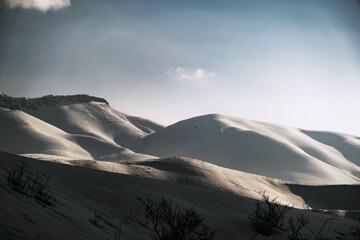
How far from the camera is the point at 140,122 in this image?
72.5 meters

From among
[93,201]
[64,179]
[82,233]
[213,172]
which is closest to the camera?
[82,233]

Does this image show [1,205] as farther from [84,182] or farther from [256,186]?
[256,186]

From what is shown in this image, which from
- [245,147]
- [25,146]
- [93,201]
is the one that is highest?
[245,147]

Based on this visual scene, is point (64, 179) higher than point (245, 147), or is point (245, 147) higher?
point (245, 147)

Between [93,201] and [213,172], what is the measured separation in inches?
363

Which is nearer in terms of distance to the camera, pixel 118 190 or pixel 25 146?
pixel 118 190

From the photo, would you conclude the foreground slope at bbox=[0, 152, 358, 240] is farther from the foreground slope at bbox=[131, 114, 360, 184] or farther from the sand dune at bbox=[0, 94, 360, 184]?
the foreground slope at bbox=[131, 114, 360, 184]

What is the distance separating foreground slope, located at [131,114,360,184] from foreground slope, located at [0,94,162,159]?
8828mm

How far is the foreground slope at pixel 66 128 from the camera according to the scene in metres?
32.0

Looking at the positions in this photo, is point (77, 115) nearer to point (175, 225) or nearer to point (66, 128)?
point (66, 128)

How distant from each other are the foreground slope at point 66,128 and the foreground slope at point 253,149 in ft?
29.0

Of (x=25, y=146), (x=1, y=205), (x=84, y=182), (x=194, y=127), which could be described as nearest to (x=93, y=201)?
(x=84, y=182)

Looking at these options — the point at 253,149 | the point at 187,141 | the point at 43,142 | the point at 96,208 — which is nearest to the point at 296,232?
the point at 96,208

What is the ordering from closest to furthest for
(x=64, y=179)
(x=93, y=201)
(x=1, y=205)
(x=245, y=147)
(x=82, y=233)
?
(x=1, y=205) → (x=82, y=233) → (x=93, y=201) → (x=64, y=179) → (x=245, y=147)
